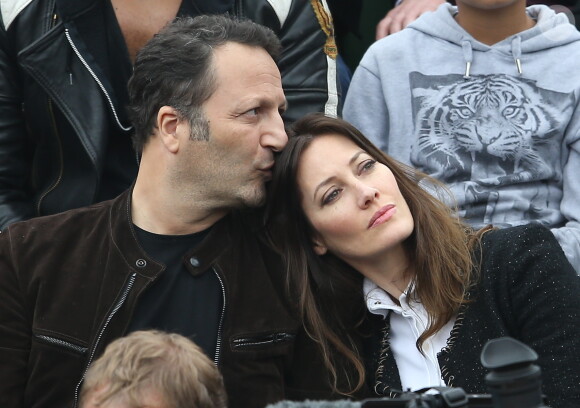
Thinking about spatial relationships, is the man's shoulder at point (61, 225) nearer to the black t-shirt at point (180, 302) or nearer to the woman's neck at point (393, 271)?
the black t-shirt at point (180, 302)

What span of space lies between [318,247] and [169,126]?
1.74 ft

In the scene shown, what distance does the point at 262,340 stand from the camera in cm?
274

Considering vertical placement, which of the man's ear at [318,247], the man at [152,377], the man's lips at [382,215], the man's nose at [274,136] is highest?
the man's nose at [274,136]

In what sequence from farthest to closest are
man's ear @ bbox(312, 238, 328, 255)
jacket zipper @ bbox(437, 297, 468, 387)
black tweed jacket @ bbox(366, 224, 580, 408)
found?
→ man's ear @ bbox(312, 238, 328, 255) < jacket zipper @ bbox(437, 297, 468, 387) < black tweed jacket @ bbox(366, 224, 580, 408)

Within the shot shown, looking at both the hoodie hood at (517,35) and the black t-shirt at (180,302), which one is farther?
the hoodie hood at (517,35)

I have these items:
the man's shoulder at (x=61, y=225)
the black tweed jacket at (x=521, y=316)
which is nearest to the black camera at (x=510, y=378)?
the black tweed jacket at (x=521, y=316)

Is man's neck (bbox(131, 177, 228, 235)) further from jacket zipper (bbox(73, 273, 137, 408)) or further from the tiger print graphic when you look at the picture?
the tiger print graphic

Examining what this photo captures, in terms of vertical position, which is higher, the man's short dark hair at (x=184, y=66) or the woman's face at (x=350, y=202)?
the man's short dark hair at (x=184, y=66)

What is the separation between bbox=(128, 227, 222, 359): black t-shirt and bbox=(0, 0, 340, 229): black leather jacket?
55cm

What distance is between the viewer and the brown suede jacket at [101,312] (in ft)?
8.90

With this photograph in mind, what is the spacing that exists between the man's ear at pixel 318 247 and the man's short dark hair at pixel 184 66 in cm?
43

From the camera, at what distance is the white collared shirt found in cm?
275

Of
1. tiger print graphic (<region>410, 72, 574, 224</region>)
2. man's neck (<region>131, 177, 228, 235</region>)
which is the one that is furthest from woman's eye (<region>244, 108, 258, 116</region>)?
tiger print graphic (<region>410, 72, 574, 224</region>)

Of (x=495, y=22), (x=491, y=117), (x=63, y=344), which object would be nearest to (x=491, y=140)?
(x=491, y=117)
